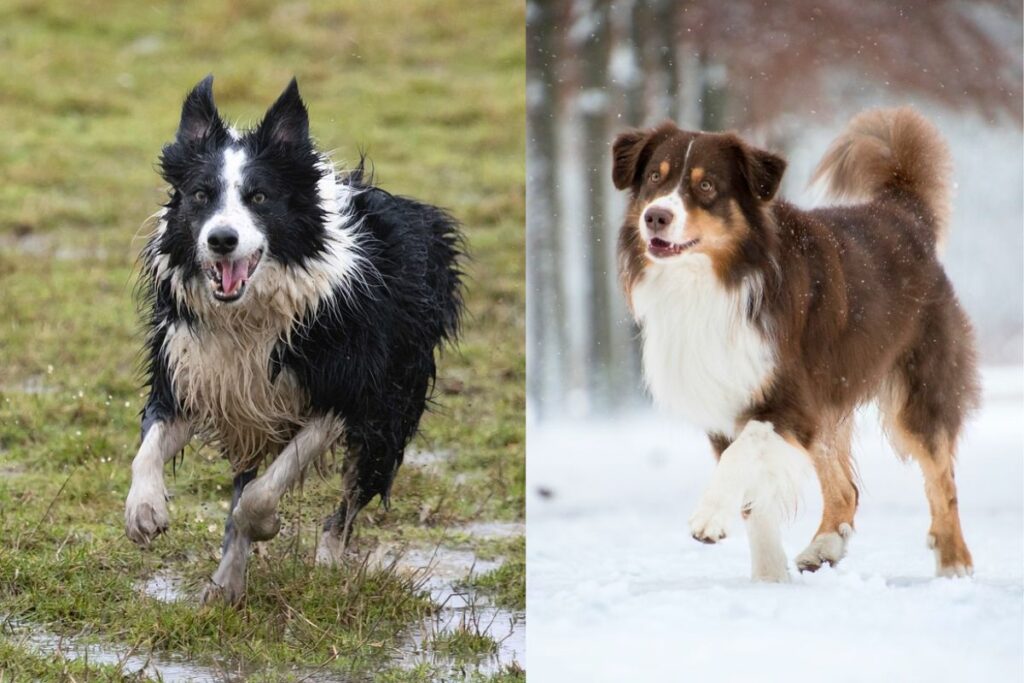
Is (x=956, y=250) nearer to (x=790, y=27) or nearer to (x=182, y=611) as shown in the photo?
(x=790, y=27)

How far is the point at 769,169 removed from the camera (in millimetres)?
3367

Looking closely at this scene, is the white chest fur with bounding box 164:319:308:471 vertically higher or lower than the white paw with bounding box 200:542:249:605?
higher

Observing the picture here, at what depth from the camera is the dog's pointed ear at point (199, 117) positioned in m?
3.84

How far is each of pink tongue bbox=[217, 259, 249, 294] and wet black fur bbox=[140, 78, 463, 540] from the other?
0.08 m

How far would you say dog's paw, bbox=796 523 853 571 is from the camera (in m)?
3.60

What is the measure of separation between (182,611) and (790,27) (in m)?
2.05

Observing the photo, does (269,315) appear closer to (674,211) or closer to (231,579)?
(231,579)

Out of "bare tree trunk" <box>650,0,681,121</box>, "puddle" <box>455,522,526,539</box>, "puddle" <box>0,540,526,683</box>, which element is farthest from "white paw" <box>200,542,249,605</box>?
"bare tree trunk" <box>650,0,681,121</box>

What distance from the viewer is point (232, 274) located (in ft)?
12.5

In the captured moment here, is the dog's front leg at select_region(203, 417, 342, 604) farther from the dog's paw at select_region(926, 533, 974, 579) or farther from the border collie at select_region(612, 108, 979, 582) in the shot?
the dog's paw at select_region(926, 533, 974, 579)

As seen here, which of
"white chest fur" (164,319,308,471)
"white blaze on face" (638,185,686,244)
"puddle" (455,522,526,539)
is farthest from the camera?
"puddle" (455,522,526,539)

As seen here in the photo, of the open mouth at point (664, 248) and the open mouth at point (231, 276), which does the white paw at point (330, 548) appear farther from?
the open mouth at point (664, 248)

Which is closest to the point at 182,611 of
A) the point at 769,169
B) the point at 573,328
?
the point at 573,328

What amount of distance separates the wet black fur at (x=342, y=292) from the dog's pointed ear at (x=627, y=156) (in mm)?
835
